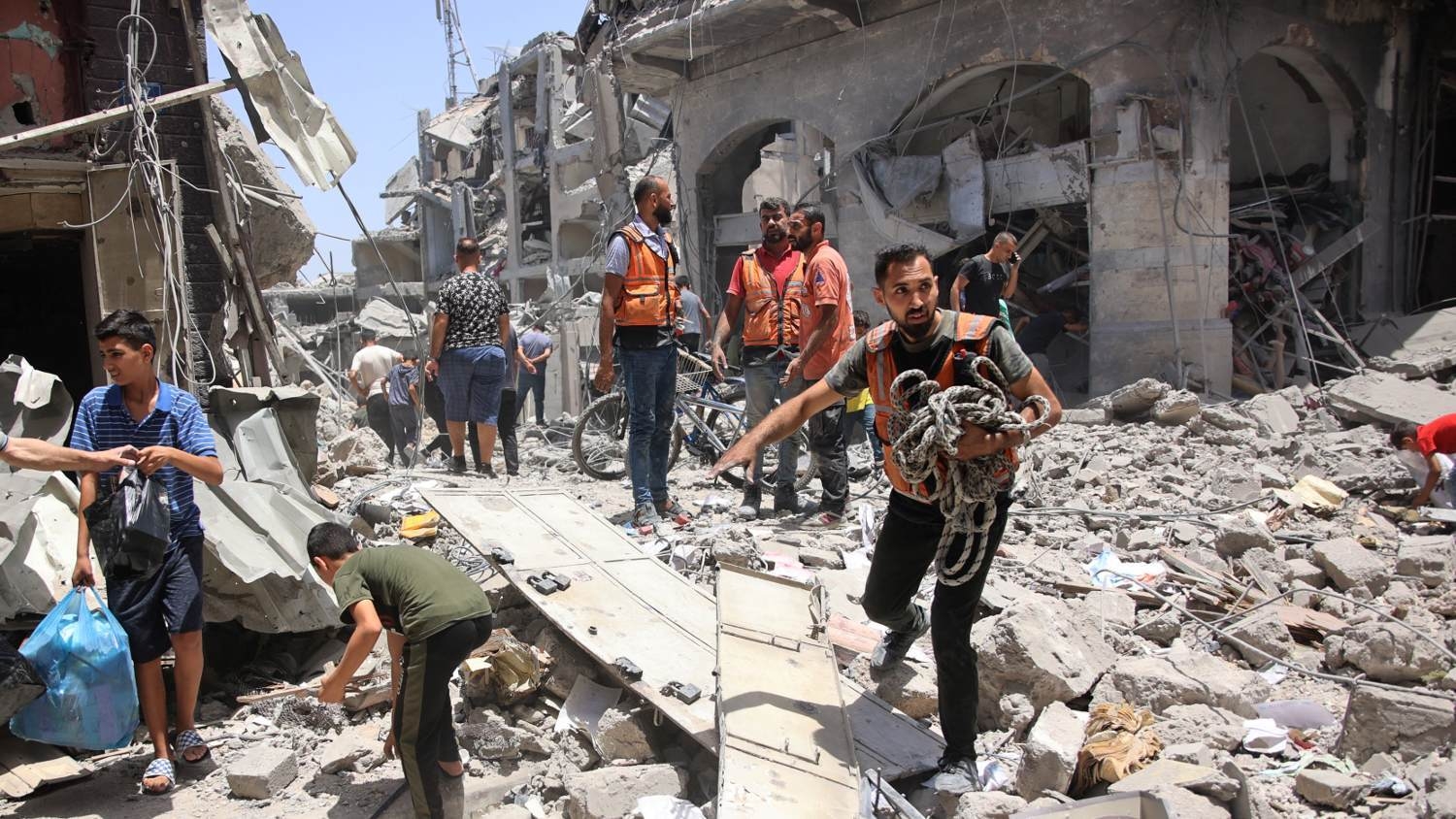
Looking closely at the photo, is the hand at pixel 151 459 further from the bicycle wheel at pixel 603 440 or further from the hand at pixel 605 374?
the bicycle wheel at pixel 603 440

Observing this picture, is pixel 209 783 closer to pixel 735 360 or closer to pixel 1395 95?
pixel 735 360

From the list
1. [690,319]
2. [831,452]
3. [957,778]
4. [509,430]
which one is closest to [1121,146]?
[690,319]

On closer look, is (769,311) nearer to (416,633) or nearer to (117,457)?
(416,633)

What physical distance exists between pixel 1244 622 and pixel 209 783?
14.8ft

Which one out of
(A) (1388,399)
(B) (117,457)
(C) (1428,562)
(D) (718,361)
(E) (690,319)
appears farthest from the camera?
(E) (690,319)

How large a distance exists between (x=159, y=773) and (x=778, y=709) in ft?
7.74

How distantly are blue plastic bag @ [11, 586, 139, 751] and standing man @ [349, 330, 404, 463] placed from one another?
704cm

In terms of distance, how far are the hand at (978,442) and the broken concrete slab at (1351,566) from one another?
10.0 ft

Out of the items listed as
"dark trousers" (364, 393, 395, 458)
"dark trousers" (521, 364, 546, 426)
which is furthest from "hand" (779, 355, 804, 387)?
"dark trousers" (364, 393, 395, 458)

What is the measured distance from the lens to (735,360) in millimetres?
10164

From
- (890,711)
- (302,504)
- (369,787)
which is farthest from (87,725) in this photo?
(890,711)

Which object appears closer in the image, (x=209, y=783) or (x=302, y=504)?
(x=209, y=783)

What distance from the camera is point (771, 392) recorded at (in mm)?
6453

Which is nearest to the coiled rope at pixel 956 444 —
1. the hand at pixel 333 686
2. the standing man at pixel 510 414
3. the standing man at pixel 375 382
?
the hand at pixel 333 686
